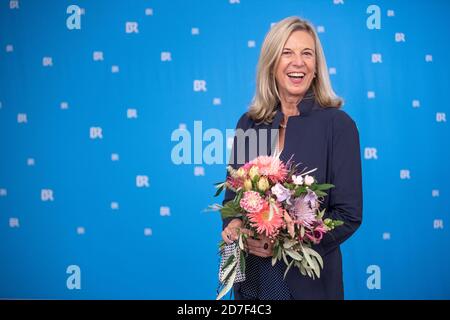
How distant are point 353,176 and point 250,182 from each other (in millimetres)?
340

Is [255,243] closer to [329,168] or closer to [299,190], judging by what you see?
[299,190]

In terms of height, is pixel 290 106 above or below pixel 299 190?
above

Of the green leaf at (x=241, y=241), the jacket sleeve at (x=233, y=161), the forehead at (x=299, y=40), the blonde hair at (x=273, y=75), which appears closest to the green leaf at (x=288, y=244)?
the green leaf at (x=241, y=241)

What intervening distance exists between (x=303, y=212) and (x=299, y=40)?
2.05ft

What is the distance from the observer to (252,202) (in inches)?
49.2

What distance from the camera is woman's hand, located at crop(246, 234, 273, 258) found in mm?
1332

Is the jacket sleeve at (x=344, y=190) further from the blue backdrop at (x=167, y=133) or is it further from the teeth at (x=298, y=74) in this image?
the blue backdrop at (x=167, y=133)

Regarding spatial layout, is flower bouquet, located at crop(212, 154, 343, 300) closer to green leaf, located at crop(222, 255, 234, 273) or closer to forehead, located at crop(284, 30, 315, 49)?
green leaf, located at crop(222, 255, 234, 273)

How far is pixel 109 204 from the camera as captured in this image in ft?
11.2

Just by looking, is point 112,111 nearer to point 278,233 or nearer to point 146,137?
point 146,137

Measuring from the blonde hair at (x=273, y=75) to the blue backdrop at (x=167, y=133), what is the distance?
64.1 inches

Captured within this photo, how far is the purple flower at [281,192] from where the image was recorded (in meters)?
1.25
